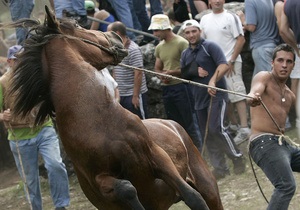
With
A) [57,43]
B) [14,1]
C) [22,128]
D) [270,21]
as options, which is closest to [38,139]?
[22,128]

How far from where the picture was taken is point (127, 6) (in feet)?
43.0

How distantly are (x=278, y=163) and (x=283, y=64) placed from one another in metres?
1.11

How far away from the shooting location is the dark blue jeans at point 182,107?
1188 cm

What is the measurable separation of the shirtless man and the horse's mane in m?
2.39

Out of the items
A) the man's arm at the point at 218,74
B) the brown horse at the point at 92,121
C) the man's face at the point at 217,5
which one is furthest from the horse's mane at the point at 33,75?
the man's face at the point at 217,5

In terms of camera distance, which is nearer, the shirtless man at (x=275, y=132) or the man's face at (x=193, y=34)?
the shirtless man at (x=275, y=132)

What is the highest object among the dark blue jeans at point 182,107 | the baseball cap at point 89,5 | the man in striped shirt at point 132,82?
the baseball cap at point 89,5

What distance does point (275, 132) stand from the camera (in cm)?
808

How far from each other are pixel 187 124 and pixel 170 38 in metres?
1.34

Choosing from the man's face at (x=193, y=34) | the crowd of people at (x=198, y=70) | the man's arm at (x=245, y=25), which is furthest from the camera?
the man's arm at (x=245, y=25)

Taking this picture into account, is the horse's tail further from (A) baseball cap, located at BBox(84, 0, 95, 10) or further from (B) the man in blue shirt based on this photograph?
(A) baseball cap, located at BBox(84, 0, 95, 10)

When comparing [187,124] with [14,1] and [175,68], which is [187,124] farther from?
[14,1]

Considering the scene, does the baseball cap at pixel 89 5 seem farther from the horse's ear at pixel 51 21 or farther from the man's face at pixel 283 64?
the horse's ear at pixel 51 21

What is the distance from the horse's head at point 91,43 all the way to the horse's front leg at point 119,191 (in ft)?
3.38
